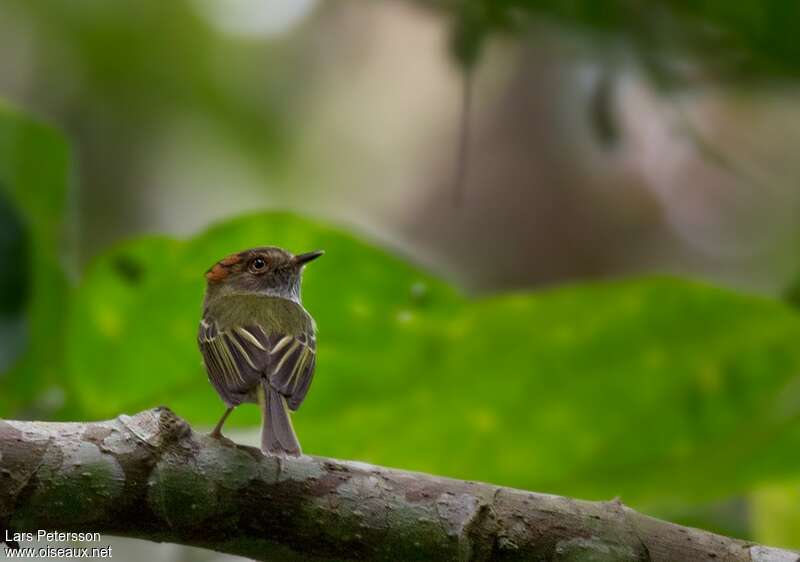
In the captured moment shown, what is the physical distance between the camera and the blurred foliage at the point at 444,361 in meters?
3.35

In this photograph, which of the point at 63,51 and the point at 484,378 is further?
the point at 63,51

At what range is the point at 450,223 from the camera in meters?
7.39

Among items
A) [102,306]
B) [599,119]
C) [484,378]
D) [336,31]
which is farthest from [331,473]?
[336,31]

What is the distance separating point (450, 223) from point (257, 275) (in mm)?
3904

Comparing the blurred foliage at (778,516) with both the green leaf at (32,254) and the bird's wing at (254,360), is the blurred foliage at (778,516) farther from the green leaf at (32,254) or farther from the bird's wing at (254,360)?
the green leaf at (32,254)

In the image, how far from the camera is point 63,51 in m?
8.42

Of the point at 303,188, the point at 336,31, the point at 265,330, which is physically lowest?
the point at 265,330

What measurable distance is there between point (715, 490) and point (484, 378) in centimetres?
80

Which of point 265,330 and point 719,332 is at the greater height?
point 719,332

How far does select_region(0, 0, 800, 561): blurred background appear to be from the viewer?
11.1 ft

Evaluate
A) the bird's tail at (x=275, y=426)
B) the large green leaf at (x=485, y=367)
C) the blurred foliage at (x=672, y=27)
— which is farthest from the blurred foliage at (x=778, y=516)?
the bird's tail at (x=275, y=426)

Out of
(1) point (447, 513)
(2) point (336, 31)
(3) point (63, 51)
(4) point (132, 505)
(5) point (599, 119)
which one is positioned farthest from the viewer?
(2) point (336, 31)

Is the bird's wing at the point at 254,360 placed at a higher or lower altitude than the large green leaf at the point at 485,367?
lower

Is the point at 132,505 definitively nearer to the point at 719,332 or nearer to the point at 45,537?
the point at 45,537
